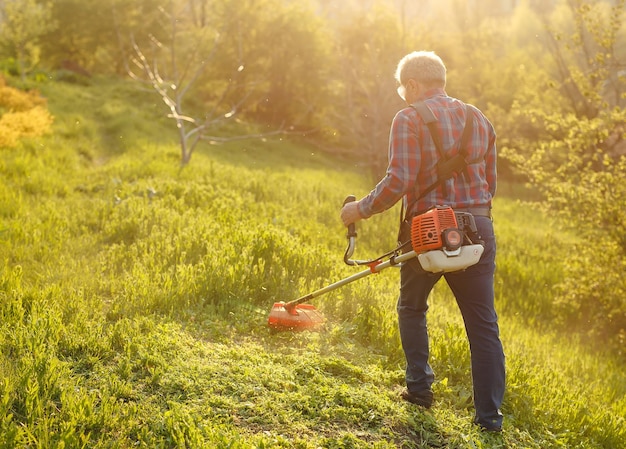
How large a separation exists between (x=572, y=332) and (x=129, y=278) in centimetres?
717

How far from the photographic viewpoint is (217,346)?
4387mm

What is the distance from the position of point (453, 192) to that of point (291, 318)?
191 cm

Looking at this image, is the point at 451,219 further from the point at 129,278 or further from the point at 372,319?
the point at 129,278

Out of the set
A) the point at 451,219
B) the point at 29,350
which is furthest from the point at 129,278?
the point at 451,219

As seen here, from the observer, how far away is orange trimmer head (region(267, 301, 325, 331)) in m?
4.84

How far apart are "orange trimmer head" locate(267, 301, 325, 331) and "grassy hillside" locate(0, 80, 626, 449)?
0.10m

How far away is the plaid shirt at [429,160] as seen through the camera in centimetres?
358

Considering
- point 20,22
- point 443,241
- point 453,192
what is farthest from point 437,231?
point 20,22

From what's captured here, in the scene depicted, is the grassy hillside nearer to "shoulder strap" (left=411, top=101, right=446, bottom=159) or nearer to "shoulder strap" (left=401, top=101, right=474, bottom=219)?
"shoulder strap" (left=401, top=101, right=474, bottom=219)

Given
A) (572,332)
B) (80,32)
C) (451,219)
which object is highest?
(80,32)

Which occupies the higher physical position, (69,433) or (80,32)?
(80,32)

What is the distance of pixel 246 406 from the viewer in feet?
11.8

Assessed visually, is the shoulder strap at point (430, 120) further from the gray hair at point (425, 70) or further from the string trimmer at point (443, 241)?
the string trimmer at point (443, 241)

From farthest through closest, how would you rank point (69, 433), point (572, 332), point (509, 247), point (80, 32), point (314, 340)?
point (80, 32), point (509, 247), point (572, 332), point (314, 340), point (69, 433)
